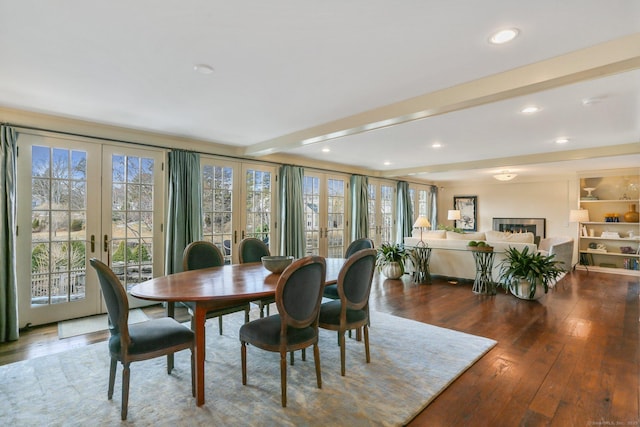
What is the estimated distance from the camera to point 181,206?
4453mm

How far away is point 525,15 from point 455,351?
2655mm

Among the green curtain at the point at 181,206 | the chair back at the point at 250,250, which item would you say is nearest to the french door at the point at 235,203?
the green curtain at the point at 181,206

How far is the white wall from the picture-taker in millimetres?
8281

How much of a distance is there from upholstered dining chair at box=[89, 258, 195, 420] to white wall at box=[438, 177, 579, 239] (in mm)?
9094

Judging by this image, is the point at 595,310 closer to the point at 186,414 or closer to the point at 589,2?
the point at 589,2

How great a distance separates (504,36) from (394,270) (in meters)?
4.57

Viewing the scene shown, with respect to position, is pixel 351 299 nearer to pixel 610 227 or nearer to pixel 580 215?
pixel 580 215

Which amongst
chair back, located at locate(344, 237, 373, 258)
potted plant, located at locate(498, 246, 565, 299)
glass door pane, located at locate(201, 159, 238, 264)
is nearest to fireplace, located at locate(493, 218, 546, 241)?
potted plant, located at locate(498, 246, 565, 299)

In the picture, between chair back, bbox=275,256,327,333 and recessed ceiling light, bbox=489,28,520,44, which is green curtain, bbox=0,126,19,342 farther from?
recessed ceiling light, bbox=489,28,520,44

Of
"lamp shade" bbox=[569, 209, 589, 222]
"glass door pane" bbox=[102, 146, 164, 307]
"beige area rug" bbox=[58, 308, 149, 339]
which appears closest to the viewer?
"beige area rug" bbox=[58, 308, 149, 339]

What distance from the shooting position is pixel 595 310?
13.8 ft

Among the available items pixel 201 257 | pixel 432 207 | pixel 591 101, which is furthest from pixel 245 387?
pixel 432 207

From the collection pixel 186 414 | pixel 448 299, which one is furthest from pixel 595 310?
pixel 186 414

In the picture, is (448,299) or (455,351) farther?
(448,299)
